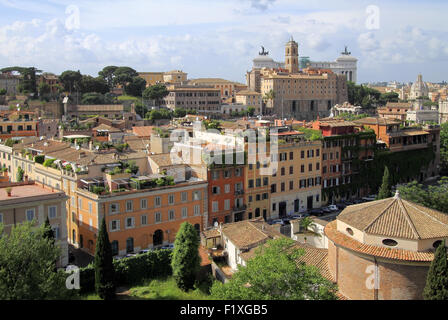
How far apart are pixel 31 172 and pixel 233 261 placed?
21.3 m

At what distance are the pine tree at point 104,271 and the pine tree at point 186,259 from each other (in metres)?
3.35

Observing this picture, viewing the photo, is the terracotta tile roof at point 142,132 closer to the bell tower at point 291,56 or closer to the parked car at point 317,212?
the parked car at point 317,212

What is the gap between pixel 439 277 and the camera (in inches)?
671

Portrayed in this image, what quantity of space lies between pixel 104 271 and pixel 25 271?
6435 mm

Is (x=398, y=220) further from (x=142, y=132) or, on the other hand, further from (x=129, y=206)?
(x=142, y=132)

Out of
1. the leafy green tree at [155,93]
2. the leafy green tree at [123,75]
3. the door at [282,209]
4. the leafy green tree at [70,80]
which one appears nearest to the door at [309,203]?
the door at [282,209]

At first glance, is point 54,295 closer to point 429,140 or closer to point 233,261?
point 233,261

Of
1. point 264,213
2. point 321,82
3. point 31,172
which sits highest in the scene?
point 321,82

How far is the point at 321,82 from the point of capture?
13300 centimetres

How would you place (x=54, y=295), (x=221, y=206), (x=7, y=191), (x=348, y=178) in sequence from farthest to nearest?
1. (x=348, y=178)
2. (x=221, y=206)
3. (x=7, y=191)
4. (x=54, y=295)

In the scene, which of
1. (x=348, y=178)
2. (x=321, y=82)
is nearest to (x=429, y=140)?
(x=348, y=178)

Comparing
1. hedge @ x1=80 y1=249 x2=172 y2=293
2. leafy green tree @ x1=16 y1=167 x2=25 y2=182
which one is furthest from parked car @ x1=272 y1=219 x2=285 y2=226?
leafy green tree @ x1=16 y1=167 x2=25 y2=182

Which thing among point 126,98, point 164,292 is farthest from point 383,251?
point 126,98

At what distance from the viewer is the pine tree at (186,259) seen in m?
26.1
